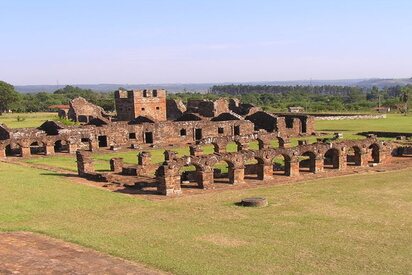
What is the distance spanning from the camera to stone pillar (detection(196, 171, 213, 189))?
70.1ft

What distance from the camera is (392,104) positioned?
89.1m

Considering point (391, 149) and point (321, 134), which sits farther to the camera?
point (321, 134)

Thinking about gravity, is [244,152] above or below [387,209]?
above

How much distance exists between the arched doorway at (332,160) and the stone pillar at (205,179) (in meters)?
8.15

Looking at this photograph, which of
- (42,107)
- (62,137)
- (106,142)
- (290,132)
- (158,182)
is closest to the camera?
(158,182)

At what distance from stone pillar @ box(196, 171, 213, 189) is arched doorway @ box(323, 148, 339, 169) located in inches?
321

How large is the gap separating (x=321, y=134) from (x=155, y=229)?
106 ft

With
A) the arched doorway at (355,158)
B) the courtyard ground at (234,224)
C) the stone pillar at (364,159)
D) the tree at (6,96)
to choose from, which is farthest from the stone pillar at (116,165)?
the tree at (6,96)

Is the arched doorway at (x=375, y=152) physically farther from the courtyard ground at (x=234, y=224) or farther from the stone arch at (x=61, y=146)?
the stone arch at (x=61, y=146)

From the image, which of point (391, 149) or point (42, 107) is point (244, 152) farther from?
point (42, 107)

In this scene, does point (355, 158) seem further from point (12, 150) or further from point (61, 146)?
point (12, 150)

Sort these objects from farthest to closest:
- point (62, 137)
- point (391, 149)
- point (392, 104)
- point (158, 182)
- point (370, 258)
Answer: point (392, 104) → point (62, 137) → point (391, 149) → point (158, 182) → point (370, 258)

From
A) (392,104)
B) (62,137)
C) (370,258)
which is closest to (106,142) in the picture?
(62,137)

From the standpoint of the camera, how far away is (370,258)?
487 inches
